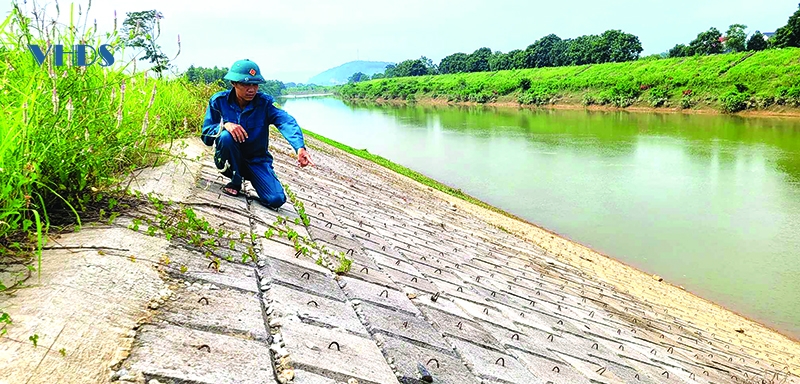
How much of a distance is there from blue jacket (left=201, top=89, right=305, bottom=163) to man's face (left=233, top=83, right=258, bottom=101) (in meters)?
0.10

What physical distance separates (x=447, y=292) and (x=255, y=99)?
2.42 metres

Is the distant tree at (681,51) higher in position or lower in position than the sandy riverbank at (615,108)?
higher

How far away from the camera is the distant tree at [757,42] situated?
5382 centimetres

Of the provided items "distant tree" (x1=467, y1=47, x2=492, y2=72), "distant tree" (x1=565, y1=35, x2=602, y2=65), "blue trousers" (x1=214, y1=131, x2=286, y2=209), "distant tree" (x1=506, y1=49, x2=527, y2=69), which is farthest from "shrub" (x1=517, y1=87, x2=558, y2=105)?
"blue trousers" (x1=214, y1=131, x2=286, y2=209)

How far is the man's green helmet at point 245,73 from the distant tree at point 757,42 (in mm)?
64041

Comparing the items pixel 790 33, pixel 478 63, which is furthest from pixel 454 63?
pixel 790 33

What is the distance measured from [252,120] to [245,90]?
326 millimetres

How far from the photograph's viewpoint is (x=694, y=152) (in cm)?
2578

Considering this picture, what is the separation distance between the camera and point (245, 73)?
4.25 meters

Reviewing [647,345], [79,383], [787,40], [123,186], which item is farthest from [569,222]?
[787,40]

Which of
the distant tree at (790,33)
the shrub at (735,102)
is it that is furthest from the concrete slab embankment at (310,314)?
the distant tree at (790,33)

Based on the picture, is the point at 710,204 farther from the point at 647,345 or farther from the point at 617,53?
the point at 617,53

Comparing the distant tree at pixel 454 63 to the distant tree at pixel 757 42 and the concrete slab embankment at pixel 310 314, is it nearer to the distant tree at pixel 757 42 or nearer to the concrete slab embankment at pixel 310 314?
the distant tree at pixel 757 42

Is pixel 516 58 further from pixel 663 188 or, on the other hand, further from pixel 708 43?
pixel 663 188
